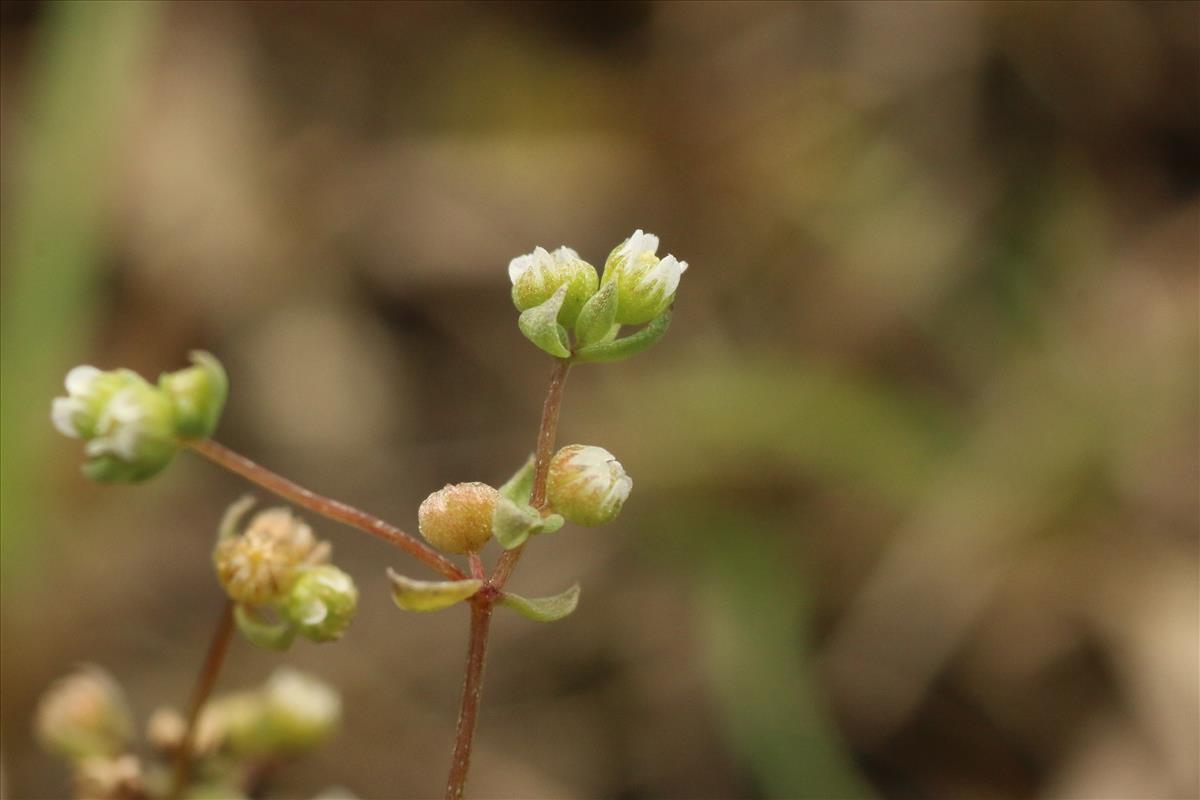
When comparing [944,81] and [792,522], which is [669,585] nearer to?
[792,522]

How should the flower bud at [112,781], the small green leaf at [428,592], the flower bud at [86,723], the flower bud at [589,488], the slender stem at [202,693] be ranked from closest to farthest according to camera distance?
the small green leaf at [428,592] < the flower bud at [589,488] < the slender stem at [202,693] < the flower bud at [112,781] < the flower bud at [86,723]

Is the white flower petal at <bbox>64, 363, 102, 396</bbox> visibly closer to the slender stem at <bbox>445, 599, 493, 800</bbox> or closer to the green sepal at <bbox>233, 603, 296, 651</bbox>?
the green sepal at <bbox>233, 603, 296, 651</bbox>

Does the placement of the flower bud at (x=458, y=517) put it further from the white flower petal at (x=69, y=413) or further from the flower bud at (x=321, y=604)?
the white flower petal at (x=69, y=413)

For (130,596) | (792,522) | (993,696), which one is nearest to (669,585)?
(792,522)

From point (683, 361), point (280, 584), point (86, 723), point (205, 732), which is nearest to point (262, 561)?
point (280, 584)

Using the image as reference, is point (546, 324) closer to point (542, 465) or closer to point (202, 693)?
point (542, 465)

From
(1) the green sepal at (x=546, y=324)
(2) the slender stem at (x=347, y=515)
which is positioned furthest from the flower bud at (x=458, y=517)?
(1) the green sepal at (x=546, y=324)
